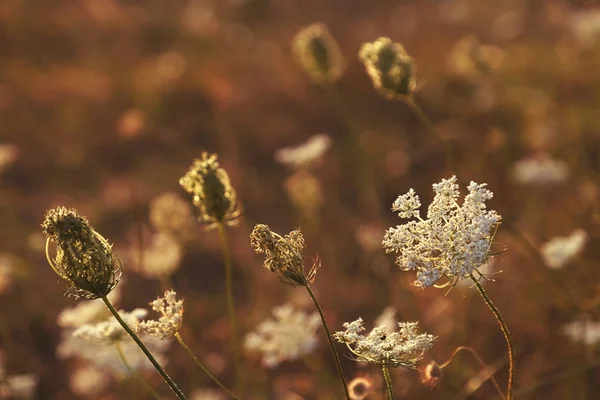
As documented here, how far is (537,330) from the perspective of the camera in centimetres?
403

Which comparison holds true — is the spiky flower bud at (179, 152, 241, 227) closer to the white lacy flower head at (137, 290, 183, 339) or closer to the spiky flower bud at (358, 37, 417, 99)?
the white lacy flower head at (137, 290, 183, 339)

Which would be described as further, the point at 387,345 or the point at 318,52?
the point at 318,52

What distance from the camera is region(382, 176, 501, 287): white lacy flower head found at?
160 centimetres

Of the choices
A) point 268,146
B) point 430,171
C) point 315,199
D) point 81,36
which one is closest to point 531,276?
point 315,199

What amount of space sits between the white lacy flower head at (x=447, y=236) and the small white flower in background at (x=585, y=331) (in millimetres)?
1706

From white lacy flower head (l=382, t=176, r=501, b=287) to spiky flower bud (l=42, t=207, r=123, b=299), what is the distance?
0.70 meters

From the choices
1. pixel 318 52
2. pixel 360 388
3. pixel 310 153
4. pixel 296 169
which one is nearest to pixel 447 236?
pixel 360 388

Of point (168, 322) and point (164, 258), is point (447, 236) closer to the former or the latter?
point (168, 322)

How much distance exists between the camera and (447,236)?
166cm

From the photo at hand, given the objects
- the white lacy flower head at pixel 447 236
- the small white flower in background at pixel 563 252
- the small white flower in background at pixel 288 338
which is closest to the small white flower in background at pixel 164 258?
the small white flower in background at pixel 288 338

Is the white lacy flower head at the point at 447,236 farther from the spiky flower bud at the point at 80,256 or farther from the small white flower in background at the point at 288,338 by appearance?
the small white flower in background at the point at 288,338

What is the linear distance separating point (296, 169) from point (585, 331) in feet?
8.57

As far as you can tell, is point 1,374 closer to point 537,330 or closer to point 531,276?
point 537,330

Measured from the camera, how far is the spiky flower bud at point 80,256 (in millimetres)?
1798
